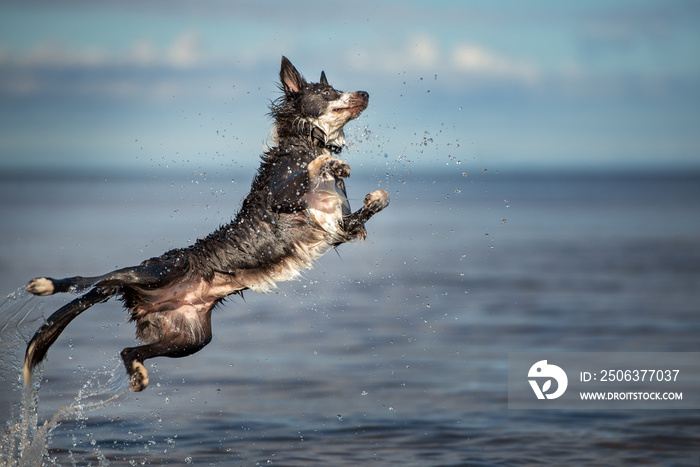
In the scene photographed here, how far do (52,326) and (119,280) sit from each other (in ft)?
2.04

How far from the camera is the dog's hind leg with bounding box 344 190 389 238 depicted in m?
6.52

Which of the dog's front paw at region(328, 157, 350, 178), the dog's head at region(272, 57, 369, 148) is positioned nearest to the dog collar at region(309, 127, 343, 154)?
the dog's head at region(272, 57, 369, 148)

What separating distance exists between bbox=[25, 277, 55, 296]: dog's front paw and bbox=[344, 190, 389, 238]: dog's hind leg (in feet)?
7.50

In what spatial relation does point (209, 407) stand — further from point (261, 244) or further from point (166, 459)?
point (261, 244)

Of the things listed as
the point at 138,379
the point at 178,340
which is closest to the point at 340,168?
the point at 178,340

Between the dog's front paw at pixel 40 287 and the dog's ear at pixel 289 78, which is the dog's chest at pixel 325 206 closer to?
the dog's ear at pixel 289 78

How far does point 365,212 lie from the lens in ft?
21.6

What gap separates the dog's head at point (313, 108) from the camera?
715cm

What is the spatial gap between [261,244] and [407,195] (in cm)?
4187

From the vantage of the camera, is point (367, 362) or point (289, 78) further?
point (367, 362)

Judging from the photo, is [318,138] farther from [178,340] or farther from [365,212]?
[178,340]

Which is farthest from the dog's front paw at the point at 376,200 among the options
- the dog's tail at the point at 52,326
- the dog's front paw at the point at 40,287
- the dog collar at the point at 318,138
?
the dog's front paw at the point at 40,287

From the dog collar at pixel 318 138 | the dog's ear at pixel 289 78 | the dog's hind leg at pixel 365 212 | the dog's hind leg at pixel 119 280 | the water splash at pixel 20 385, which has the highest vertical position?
the dog's ear at pixel 289 78

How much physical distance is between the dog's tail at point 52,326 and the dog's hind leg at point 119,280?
96 millimetres
